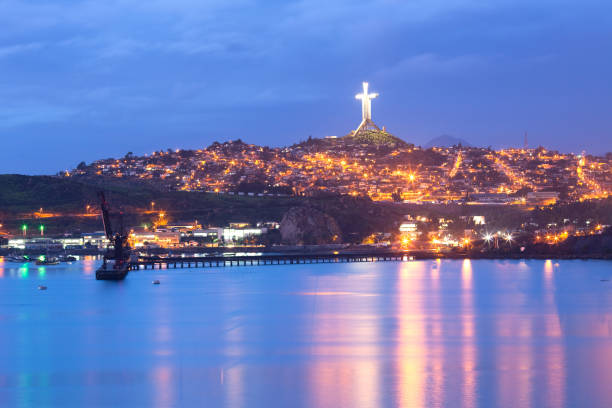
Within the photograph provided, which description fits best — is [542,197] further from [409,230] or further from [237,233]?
[237,233]

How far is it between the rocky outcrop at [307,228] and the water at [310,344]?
4975 cm

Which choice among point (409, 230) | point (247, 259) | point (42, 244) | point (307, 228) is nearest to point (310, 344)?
point (247, 259)

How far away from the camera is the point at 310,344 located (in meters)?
41.1

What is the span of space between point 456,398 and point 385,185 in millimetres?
162150

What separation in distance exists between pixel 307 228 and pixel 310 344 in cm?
8449

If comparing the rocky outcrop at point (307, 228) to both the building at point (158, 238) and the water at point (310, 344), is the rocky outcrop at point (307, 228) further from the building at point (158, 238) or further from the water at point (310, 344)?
the water at point (310, 344)

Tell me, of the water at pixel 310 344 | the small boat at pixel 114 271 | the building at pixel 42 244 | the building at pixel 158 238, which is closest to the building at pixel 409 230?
the building at pixel 158 238

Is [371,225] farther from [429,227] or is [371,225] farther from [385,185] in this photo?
[385,185]

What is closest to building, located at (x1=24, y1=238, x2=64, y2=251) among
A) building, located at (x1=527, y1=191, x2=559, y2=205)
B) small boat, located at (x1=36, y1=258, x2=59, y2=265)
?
small boat, located at (x1=36, y1=258, x2=59, y2=265)

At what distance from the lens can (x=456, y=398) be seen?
1137 inches

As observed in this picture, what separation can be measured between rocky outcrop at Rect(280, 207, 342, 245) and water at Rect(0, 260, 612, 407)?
1959 inches

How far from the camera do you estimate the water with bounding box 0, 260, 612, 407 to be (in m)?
30.2

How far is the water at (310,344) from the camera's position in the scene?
30.2 m

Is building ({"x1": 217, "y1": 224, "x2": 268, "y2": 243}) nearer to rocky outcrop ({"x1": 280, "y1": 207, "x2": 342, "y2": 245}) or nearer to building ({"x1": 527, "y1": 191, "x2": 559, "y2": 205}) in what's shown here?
rocky outcrop ({"x1": 280, "y1": 207, "x2": 342, "y2": 245})
